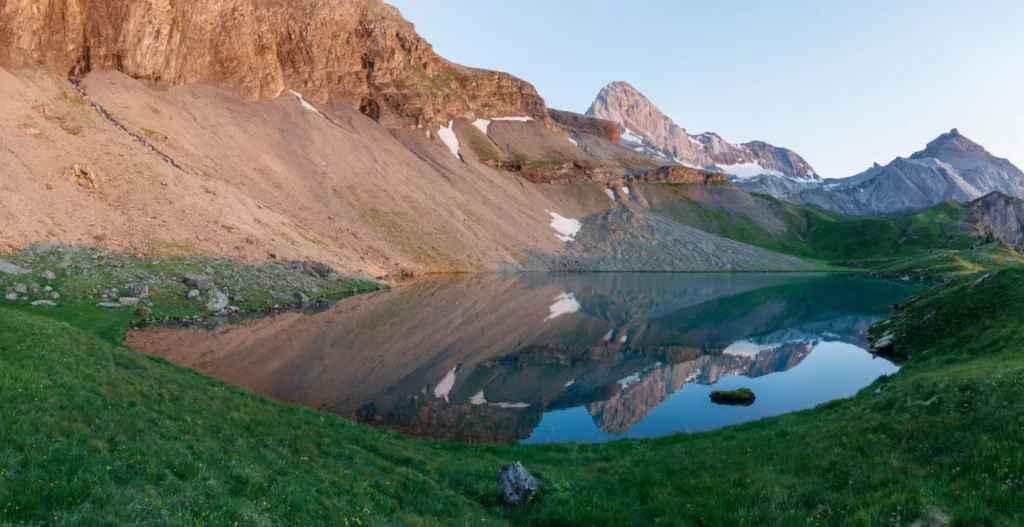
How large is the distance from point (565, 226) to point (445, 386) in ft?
428

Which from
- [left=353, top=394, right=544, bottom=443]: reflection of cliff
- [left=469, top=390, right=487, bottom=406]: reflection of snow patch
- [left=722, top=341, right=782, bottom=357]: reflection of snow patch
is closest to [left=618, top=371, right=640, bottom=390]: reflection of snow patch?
[left=353, top=394, right=544, bottom=443]: reflection of cliff

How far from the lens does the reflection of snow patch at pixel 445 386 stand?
2967 centimetres

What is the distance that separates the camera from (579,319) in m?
57.9

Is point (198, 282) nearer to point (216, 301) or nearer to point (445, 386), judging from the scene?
point (216, 301)

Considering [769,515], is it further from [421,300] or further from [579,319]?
[421,300]

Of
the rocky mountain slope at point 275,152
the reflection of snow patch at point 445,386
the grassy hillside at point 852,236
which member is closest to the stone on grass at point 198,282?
the rocky mountain slope at point 275,152

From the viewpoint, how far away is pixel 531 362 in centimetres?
3847

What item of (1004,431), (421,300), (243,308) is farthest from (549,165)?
(1004,431)

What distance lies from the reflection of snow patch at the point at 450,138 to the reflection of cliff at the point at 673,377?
432 feet

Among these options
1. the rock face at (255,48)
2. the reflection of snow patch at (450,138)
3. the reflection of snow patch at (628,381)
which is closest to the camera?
the reflection of snow patch at (628,381)

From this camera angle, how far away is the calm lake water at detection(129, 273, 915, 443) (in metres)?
26.9

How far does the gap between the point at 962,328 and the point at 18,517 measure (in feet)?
149

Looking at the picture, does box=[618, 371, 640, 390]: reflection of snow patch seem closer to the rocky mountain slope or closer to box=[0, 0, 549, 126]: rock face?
the rocky mountain slope

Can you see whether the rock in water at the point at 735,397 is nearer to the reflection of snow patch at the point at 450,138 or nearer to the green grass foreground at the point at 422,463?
the green grass foreground at the point at 422,463
